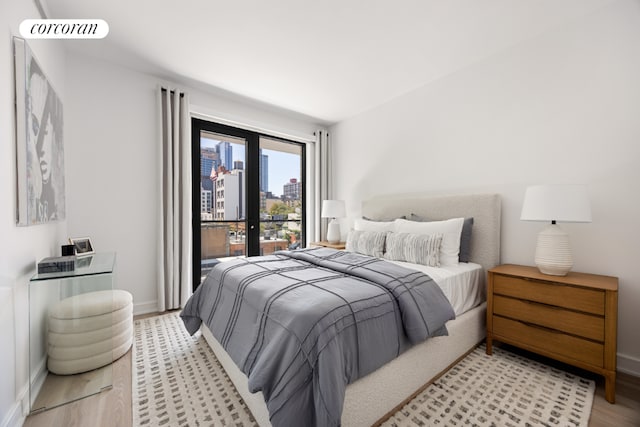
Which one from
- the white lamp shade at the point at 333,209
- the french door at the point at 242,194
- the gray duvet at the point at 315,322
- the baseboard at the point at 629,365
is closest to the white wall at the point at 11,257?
the gray duvet at the point at 315,322

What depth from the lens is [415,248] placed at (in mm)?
2428

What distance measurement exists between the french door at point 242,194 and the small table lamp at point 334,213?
2.28 feet

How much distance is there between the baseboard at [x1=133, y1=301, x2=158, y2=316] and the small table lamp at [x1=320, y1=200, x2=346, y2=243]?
237 cm

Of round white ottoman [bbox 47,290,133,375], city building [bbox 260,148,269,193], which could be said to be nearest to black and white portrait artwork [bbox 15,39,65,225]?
round white ottoman [bbox 47,290,133,375]

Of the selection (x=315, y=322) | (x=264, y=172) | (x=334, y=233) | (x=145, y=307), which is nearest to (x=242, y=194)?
(x=264, y=172)

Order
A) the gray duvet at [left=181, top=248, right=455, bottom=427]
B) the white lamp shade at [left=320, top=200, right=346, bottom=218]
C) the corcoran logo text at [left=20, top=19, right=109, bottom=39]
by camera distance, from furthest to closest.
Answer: the white lamp shade at [left=320, top=200, right=346, bottom=218] < the corcoran logo text at [left=20, top=19, right=109, bottom=39] < the gray duvet at [left=181, top=248, right=455, bottom=427]

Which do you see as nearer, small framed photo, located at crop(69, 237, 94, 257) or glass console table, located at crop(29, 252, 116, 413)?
glass console table, located at crop(29, 252, 116, 413)

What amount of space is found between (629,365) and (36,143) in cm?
425

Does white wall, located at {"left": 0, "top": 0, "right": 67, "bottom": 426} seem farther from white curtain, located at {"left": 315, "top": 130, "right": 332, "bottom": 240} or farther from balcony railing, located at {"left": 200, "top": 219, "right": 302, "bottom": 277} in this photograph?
white curtain, located at {"left": 315, "top": 130, "right": 332, "bottom": 240}

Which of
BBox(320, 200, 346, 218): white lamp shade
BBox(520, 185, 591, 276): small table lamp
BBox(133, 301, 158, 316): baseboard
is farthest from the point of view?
BBox(320, 200, 346, 218): white lamp shade

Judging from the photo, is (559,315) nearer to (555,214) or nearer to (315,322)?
(555,214)

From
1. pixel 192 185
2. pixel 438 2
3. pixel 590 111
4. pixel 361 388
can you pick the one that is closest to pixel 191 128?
pixel 192 185

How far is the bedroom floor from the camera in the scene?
4.70 feet

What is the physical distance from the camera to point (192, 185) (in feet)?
11.1
